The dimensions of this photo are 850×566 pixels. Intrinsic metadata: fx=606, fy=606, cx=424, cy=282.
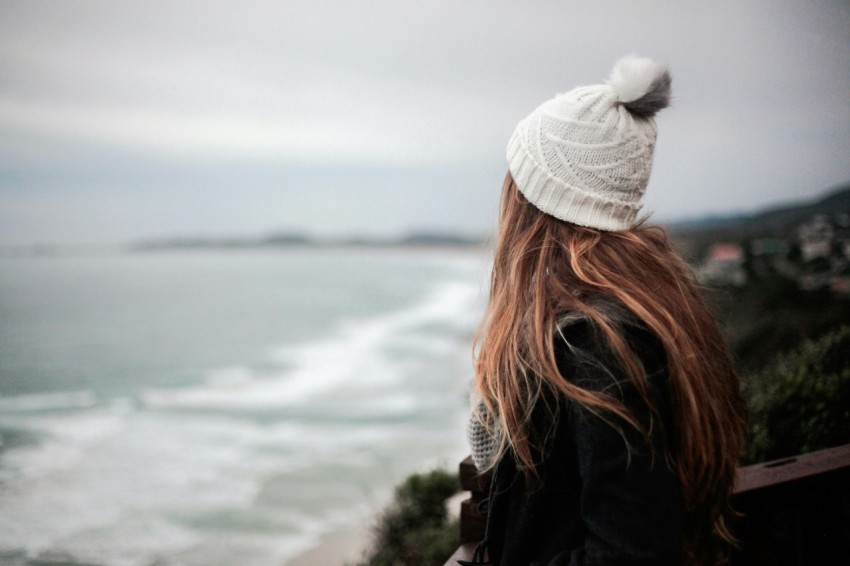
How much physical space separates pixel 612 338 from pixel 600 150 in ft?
1.72

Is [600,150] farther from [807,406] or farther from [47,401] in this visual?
[47,401]

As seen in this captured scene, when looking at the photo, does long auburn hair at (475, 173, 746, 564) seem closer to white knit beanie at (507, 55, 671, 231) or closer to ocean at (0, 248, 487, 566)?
white knit beanie at (507, 55, 671, 231)

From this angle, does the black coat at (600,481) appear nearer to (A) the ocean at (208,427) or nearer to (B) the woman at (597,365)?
(B) the woman at (597,365)

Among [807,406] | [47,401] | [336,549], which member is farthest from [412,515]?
[47,401]

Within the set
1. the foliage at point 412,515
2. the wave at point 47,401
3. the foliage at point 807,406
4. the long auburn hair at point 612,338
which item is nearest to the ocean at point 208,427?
the wave at point 47,401

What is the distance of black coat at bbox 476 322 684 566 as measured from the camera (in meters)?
1.08

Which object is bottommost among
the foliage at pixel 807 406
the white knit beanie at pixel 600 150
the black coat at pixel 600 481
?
the foliage at pixel 807 406

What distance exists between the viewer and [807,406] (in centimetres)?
306

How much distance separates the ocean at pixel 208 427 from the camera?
7727 mm

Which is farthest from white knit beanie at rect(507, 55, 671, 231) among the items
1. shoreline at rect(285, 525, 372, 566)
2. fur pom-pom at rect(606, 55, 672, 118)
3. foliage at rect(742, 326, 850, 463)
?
shoreline at rect(285, 525, 372, 566)

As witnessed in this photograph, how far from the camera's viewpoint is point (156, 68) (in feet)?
97.8

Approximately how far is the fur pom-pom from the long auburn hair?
303 mm

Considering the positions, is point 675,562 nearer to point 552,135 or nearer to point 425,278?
point 552,135

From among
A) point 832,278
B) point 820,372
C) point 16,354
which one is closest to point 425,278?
point 16,354
